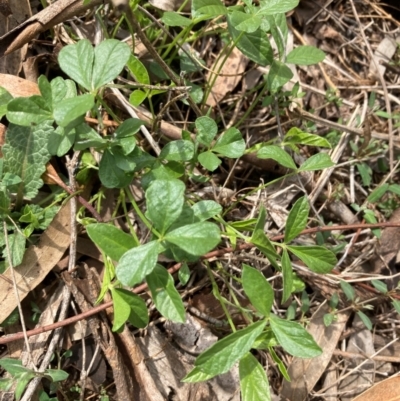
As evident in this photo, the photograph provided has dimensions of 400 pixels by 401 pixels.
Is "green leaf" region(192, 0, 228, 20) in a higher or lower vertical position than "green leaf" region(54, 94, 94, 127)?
higher

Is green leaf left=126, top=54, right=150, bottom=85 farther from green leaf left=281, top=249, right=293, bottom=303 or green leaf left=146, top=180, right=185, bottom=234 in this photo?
green leaf left=281, top=249, right=293, bottom=303

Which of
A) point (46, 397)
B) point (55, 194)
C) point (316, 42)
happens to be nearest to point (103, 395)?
point (46, 397)

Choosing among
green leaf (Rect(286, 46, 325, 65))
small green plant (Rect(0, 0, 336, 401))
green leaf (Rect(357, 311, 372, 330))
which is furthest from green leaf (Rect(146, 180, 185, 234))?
green leaf (Rect(357, 311, 372, 330))

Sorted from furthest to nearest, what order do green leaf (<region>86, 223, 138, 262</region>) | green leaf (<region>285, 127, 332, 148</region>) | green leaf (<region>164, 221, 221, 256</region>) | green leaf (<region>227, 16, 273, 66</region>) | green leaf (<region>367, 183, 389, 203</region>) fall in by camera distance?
green leaf (<region>367, 183, 389, 203</region>)
green leaf (<region>285, 127, 332, 148</region>)
green leaf (<region>227, 16, 273, 66</region>)
green leaf (<region>86, 223, 138, 262</region>)
green leaf (<region>164, 221, 221, 256</region>)

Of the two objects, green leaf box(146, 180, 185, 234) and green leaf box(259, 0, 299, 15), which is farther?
green leaf box(259, 0, 299, 15)

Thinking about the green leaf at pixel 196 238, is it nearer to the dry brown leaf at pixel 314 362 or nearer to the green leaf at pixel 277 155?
the green leaf at pixel 277 155

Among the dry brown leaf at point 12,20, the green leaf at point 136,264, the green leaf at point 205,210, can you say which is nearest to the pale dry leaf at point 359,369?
the green leaf at point 205,210

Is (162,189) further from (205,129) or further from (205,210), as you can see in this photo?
(205,129)
